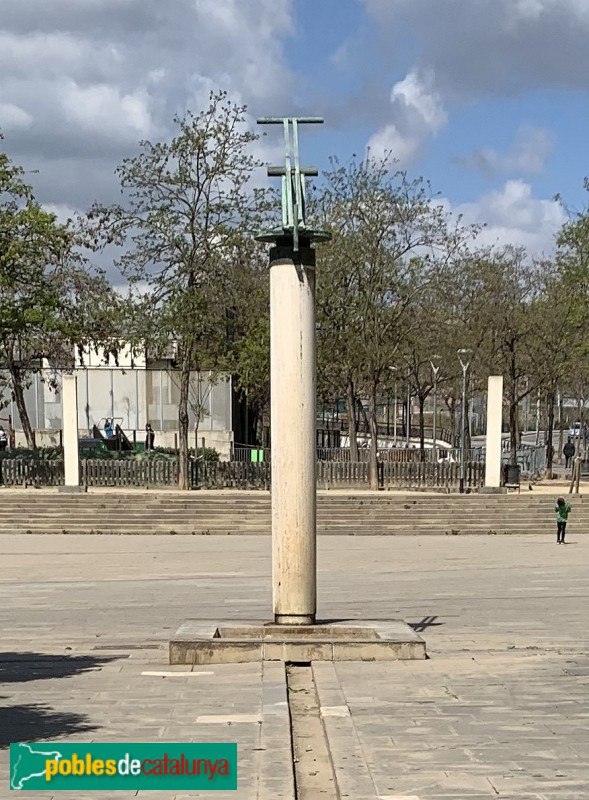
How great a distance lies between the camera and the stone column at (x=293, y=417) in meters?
11.6

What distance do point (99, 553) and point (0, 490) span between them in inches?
478

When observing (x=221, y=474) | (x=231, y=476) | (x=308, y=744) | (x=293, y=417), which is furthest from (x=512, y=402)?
(x=308, y=744)

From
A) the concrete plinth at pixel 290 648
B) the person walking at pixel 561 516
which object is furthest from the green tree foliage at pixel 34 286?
the concrete plinth at pixel 290 648

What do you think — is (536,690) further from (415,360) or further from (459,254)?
(415,360)

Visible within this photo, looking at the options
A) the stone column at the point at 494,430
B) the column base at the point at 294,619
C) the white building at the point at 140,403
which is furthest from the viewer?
the white building at the point at 140,403

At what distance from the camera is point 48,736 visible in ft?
24.3

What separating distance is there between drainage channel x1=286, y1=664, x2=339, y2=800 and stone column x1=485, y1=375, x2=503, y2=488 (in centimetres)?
2511

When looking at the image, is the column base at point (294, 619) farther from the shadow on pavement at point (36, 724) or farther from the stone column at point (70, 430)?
the stone column at point (70, 430)

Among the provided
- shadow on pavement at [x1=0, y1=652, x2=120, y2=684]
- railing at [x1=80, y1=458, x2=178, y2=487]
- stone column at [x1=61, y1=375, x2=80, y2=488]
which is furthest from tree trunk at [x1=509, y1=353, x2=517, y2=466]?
shadow on pavement at [x1=0, y1=652, x2=120, y2=684]

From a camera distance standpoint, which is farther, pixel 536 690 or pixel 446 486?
pixel 446 486

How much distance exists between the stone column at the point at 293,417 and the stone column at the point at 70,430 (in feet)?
79.9

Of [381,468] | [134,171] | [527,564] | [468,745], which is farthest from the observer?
[381,468]

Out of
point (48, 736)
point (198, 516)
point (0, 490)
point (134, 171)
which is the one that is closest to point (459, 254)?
point (134, 171)

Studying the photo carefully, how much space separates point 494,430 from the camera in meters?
35.2
